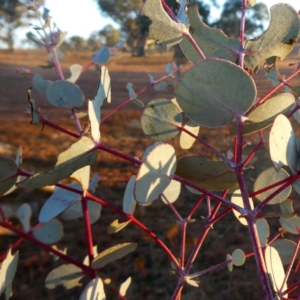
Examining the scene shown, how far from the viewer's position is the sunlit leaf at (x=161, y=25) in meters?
0.29

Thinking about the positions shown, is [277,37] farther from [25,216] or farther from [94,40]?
[94,40]

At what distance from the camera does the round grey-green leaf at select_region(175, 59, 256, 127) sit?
0.25 meters

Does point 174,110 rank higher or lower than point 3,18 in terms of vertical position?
higher

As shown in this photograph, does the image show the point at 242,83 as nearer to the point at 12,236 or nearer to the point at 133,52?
the point at 12,236

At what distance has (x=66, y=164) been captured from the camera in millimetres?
260

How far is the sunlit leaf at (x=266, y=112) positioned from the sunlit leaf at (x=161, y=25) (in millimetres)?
92

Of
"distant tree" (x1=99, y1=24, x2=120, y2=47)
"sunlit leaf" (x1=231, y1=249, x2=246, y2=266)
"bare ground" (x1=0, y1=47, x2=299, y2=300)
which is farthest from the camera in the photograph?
"distant tree" (x1=99, y1=24, x2=120, y2=47)

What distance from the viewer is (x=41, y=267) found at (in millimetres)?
1578

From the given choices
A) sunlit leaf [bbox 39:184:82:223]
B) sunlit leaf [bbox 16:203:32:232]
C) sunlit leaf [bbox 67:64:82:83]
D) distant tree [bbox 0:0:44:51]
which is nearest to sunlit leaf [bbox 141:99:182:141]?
sunlit leaf [bbox 39:184:82:223]

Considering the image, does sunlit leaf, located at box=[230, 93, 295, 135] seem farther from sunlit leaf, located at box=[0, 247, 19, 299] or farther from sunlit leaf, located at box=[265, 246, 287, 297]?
sunlit leaf, located at box=[0, 247, 19, 299]

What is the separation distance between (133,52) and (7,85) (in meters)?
6.18

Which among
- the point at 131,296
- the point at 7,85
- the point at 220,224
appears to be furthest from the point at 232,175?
the point at 7,85

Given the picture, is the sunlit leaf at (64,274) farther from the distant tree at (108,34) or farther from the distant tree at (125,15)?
the distant tree at (108,34)

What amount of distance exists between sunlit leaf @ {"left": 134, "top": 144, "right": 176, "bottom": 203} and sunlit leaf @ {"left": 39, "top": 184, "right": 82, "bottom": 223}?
14 cm
